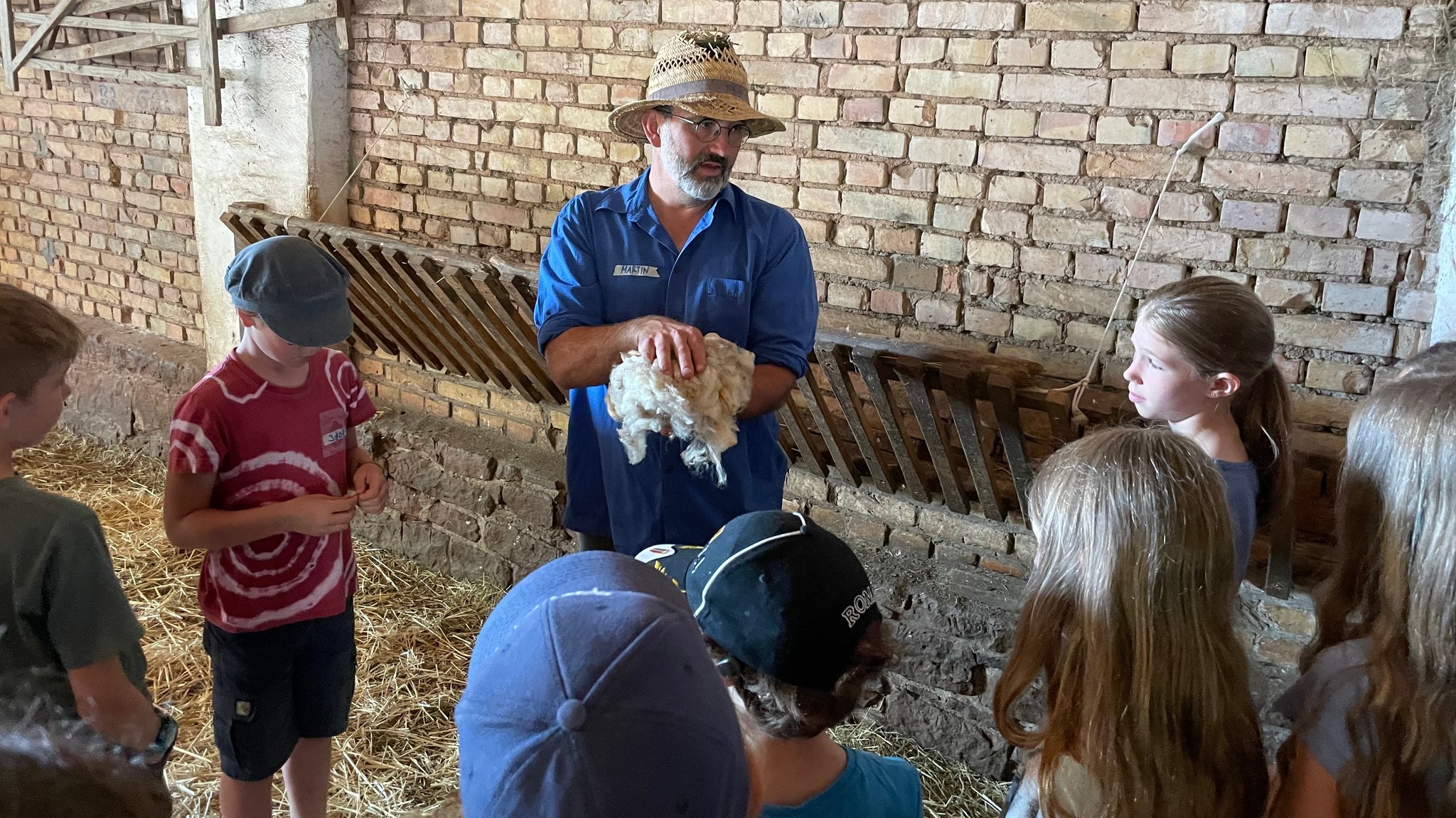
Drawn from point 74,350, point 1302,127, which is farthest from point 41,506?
point 1302,127

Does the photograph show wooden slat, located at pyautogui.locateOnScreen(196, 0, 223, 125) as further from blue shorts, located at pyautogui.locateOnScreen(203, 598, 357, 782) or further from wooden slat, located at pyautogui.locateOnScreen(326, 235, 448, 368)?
blue shorts, located at pyautogui.locateOnScreen(203, 598, 357, 782)

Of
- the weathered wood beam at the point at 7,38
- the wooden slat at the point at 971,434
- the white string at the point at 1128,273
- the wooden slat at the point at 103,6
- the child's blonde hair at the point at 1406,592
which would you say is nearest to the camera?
the child's blonde hair at the point at 1406,592

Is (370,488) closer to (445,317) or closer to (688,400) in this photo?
(688,400)

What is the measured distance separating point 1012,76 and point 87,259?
214 inches

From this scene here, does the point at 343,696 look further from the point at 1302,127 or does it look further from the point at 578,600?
the point at 1302,127

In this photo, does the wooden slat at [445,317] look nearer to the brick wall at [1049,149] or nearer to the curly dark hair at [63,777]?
the brick wall at [1049,149]

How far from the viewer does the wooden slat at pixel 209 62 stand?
421 centimetres

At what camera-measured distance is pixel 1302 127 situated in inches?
94.8

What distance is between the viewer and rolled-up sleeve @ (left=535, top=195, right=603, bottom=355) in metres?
2.21

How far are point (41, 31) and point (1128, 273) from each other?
5011mm

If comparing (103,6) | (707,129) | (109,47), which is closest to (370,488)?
Result: (707,129)

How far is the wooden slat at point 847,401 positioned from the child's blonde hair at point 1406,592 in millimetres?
1552

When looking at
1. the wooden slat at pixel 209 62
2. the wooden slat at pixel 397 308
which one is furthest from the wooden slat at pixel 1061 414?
the wooden slat at pixel 209 62

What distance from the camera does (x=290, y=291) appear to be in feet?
6.32
